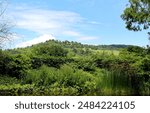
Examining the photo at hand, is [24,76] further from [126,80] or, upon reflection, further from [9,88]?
[126,80]

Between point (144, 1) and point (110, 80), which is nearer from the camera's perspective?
point (110, 80)

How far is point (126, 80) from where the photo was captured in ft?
59.1

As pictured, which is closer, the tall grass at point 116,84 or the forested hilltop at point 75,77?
the tall grass at point 116,84

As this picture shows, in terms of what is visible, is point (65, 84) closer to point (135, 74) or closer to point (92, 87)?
point (92, 87)

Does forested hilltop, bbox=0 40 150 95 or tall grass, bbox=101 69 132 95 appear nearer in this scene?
tall grass, bbox=101 69 132 95

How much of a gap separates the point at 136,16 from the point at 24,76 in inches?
322

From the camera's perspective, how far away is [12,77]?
23625 millimetres

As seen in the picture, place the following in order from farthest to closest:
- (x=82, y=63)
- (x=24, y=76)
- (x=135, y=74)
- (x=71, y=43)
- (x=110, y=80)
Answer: (x=71, y=43) < (x=82, y=63) < (x=24, y=76) < (x=135, y=74) < (x=110, y=80)

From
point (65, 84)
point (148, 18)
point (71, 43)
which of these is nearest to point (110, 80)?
point (65, 84)

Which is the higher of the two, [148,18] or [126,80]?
[148,18]

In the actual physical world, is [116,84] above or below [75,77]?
below

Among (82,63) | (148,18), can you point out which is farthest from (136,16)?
(82,63)

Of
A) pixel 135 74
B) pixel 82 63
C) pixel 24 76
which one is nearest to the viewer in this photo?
pixel 135 74

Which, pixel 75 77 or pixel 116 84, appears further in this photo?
pixel 75 77
